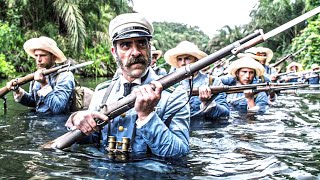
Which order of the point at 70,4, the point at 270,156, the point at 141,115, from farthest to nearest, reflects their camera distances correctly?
the point at 70,4, the point at 270,156, the point at 141,115

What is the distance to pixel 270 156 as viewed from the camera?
4359 mm

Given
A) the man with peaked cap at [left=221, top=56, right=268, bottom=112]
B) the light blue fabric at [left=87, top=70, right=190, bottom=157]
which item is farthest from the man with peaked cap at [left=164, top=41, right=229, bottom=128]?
the light blue fabric at [left=87, top=70, right=190, bottom=157]

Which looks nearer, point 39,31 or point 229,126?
point 229,126

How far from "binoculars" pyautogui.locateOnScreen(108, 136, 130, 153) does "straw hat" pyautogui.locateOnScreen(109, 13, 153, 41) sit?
85 cm

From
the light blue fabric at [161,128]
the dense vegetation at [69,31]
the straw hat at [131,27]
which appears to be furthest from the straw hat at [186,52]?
the dense vegetation at [69,31]

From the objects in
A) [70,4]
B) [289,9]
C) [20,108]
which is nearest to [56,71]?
[20,108]

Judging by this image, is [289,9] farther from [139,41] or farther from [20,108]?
[139,41]

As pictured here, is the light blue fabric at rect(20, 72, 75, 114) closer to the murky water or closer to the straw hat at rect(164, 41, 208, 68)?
the murky water

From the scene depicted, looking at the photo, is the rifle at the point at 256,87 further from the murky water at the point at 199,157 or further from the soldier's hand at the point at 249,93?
the murky water at the point at 199,157

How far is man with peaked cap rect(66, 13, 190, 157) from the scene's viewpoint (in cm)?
330

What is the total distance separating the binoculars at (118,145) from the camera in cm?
363

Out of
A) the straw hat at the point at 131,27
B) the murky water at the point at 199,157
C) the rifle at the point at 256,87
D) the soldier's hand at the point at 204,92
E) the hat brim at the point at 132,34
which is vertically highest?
the straw hat at the point at 131,27

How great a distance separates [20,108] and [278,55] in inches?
1125

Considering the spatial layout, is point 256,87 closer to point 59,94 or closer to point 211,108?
point 211,108
